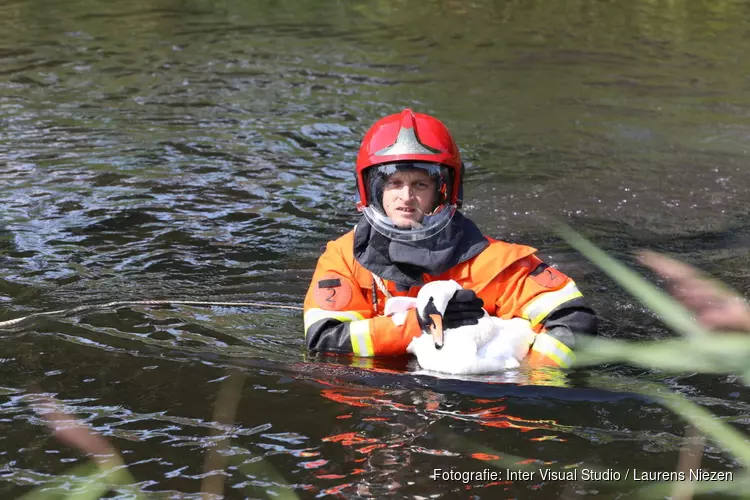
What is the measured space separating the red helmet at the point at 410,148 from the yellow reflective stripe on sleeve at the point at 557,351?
2.80 ft

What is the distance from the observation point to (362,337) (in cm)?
475

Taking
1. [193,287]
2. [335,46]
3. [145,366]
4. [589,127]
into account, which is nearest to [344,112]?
[589,127]

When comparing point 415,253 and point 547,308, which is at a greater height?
point 415,253

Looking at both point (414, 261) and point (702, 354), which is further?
point (414, 261)

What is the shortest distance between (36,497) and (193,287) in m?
3.13

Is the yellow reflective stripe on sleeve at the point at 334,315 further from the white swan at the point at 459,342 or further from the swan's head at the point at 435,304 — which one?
the swan's head at the point at 435,304

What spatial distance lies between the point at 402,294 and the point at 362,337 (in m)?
0.35

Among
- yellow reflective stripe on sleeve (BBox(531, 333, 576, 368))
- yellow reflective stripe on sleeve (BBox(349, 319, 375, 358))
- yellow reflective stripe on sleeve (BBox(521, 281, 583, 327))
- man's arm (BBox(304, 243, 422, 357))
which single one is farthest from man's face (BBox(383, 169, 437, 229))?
yellow reflective stripe on sleeve (BBox(531, 333, 576, 368))

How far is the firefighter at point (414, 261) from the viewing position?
481 centimetres

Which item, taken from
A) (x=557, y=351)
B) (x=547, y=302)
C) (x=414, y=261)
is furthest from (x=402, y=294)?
(x=557, y=351)

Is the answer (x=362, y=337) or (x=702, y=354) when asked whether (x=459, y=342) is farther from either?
(x=702, y=354)

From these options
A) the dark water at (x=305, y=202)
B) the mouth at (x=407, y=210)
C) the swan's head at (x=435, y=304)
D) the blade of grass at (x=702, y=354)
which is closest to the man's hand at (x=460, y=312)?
the swan's head at (x=435, y=304)

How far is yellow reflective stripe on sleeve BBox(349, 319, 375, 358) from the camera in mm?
4746

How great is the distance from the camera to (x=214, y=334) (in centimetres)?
546
